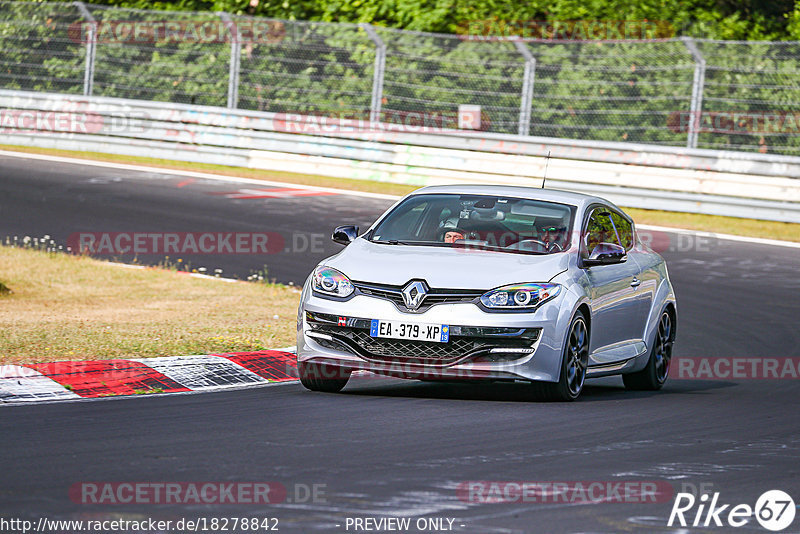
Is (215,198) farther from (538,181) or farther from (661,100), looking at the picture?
(661,100)

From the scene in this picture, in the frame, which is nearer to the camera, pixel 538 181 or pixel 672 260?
pixel 672 260

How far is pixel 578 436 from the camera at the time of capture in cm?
807

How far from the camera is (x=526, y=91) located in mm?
23609

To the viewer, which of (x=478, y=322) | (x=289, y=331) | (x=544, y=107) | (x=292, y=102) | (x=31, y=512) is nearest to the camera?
(x=31, y=512)

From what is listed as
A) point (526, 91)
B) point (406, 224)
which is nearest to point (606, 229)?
point (406, 224)

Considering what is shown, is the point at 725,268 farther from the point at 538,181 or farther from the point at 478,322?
the point at 478,322

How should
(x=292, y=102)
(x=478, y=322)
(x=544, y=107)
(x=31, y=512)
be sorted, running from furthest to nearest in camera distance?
(x=292, y=102), (x=544, y=107), (x=478, y=322), (x=31, y=512)

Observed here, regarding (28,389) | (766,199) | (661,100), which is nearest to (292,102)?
(661,100)

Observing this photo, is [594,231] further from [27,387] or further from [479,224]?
[27,387]

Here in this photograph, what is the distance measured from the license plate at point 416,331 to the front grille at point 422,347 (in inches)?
1.4

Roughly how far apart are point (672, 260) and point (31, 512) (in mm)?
13691

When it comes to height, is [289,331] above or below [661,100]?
below

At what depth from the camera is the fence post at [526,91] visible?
2347 cm

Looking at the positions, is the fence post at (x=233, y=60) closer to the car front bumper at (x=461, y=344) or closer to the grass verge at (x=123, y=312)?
the grass verge at (x=123, y=312)
